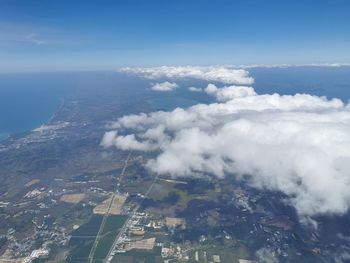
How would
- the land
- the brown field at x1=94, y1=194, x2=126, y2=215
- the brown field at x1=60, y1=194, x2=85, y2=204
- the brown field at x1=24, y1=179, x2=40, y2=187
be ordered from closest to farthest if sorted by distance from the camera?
the land → the brown field at x1=94, y1=194, x2=126, y2=215 → the brown field at x1=60, y1=194, x2=85, y2=204 → the brown field at x1=24, y1=179, x2=40, y2=187

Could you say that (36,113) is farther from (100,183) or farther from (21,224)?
(21,224)

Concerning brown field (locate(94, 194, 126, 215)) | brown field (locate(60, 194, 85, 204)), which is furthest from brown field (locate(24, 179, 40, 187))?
brown field (locate(94, 194, 126, 215))

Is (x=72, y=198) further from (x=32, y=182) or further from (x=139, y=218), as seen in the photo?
(x=139, y=218)

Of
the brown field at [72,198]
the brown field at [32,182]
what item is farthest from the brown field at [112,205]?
the brown field at [32,182]

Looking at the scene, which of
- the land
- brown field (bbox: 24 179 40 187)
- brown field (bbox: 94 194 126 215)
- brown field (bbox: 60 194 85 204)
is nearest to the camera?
the land

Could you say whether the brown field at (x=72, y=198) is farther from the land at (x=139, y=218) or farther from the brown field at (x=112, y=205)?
the brown field at (x=112, y=205)

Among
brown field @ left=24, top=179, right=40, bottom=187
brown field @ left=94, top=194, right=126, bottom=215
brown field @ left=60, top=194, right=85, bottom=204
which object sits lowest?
brown field @ left=24, top=179, right=40, bottom=187

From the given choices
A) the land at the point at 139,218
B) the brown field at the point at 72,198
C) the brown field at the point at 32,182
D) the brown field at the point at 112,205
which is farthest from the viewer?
the brown field at the point at 32,182

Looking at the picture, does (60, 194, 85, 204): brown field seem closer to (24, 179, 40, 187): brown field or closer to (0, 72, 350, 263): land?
(0, 72, 350, 263): land

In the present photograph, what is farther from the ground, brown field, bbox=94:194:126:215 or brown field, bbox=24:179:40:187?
brown field, bbox=94:194:126:215

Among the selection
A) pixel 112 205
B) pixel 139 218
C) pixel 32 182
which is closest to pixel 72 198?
pixel 112 205

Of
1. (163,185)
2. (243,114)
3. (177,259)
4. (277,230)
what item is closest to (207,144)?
(163,185)
